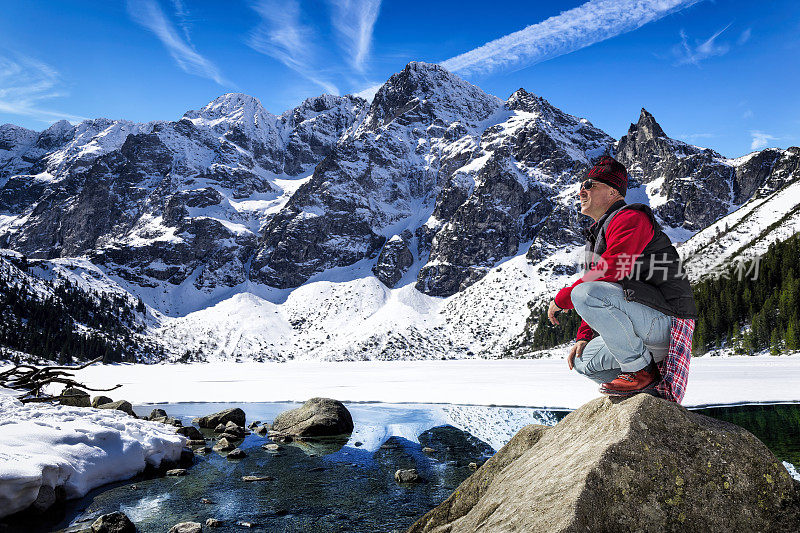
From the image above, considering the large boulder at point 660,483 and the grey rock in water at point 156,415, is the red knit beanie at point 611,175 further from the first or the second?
the grey rock in water at point 156,415

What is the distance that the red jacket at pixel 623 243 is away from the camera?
3555 millimetres

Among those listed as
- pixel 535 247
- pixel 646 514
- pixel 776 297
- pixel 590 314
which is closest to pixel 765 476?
pixel 646 514

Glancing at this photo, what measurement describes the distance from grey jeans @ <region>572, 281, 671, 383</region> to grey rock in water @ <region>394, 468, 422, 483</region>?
10.0 metres

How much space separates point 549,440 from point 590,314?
210 cm

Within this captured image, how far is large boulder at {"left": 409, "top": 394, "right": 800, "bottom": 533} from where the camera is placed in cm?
317

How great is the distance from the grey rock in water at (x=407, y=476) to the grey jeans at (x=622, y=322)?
395 inches

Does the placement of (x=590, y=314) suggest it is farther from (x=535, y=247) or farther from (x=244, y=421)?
(x=535, y=247)

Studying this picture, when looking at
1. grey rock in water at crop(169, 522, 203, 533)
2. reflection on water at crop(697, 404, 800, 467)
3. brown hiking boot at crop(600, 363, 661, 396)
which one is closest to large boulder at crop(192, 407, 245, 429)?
grey rock in water at crop(169, 522, 203, 533)

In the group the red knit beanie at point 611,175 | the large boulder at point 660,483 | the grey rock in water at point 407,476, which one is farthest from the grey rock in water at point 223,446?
the red knit beanie at point 611,175

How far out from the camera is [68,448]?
1116 centimetres

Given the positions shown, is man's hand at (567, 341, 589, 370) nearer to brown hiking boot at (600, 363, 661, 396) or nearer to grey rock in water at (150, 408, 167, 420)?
brown hiking boot at (600, 363, 661, 396)

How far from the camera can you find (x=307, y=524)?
943 centimetres

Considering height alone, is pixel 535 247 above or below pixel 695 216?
below

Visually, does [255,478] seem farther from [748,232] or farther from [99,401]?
[748,232]
